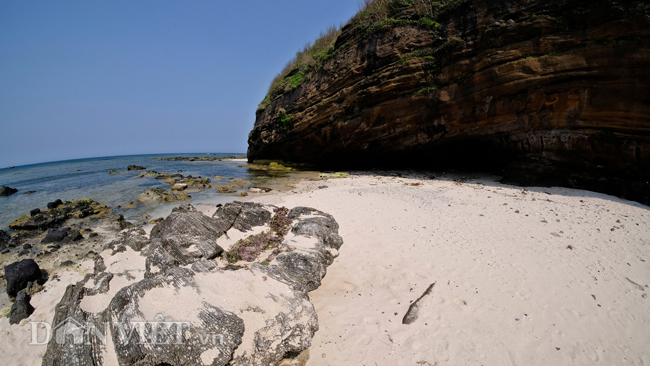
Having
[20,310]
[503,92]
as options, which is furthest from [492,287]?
[503,92]

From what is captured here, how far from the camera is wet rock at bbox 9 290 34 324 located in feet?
12.4

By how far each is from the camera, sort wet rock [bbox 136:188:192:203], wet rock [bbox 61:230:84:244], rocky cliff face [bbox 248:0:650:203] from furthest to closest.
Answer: wet rock [bbox 136:188:192:203]
rocky cliff face [bbox 248:0:650:203]
wet rock [bbox 61:230:84:244]

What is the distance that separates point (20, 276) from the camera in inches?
179

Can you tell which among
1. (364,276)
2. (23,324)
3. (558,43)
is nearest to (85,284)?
(23,324)

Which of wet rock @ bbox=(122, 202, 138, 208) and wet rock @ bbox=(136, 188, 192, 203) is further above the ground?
wet rock @ bbox=(136, 188, 192, 203)

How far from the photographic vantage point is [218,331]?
3.02 m

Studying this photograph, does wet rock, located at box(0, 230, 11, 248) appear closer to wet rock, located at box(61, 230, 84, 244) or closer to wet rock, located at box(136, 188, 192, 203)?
wet rock, located at box(61, 230, 84, 244)

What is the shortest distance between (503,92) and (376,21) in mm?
8634

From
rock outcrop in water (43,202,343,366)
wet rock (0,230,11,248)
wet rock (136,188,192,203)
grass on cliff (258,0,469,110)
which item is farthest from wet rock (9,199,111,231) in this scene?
grass on cliff (258,0,469,110)

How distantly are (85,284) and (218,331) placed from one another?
297 cm

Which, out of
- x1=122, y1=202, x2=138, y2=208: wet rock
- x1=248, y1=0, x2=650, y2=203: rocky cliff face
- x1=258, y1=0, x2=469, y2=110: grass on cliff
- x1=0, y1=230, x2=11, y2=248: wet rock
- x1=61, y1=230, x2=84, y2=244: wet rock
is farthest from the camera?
x1=258, y1=0, x2=469, y2=110: grass on cliff

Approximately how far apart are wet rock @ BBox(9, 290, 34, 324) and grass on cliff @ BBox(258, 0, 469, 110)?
1670 cm

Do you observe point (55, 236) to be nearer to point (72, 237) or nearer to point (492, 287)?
point (72, 237)

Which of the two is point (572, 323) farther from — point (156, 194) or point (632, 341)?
point (156, 194)
